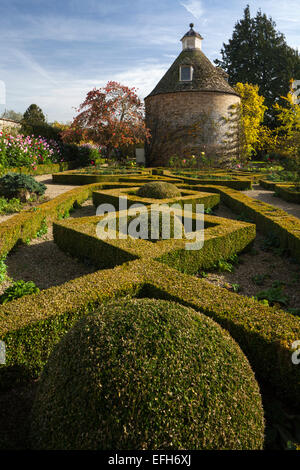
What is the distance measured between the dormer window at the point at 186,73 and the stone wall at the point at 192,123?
165 cm

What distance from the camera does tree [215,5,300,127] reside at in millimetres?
36562

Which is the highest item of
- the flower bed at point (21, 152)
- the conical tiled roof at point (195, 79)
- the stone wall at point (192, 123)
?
the conical tiled roof at point (195, 79)

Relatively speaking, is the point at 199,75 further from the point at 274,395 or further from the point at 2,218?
the point at 274,395

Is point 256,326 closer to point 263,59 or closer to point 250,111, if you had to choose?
point 250,111

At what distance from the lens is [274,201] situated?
37.3ft

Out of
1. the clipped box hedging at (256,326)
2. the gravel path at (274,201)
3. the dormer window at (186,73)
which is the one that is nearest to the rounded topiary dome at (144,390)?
the clipped box hedging at (256,326)

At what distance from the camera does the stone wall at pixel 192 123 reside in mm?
22297

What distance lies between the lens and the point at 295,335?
108 inches

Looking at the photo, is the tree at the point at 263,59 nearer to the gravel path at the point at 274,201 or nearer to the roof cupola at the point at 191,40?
the roof cupola at the point at 191,40

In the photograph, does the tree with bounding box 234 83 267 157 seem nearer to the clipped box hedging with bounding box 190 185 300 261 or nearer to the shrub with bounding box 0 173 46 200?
the clipped box hedging with bounding box 190 185 300 261

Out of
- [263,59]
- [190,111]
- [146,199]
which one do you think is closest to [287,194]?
[146,199]

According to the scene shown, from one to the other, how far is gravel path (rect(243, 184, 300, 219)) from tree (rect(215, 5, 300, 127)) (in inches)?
1018

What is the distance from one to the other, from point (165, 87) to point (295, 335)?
23.3 m
